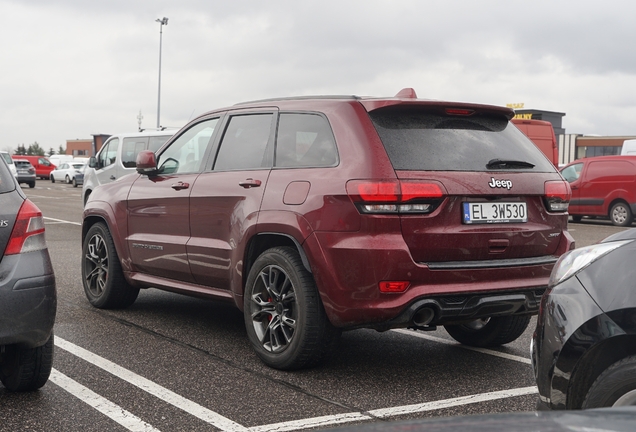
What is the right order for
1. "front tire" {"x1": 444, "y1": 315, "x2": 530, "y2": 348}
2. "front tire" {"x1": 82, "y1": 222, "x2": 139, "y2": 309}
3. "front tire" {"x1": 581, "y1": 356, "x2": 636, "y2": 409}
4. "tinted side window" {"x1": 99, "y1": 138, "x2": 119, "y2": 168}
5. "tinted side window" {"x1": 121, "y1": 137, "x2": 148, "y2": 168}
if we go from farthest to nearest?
"tinted side window" {"x1": 99, "y1": 138, "x2": 119, "y2": 168} → "tinted side window" {"x1": 121, "y1": 137, "x2": 148, "y2": 168} → "front tire" {"x1": 82, "y1": 222, "x2": 139, "y2": 309} → "front tire" {"x1": 444, "y1": 315, "x2": 530, "y2": 348} → "front tire" {"x1": 581, "y1": 356, "x2": 636, "y2": 409}

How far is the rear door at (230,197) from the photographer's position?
546 centimetres

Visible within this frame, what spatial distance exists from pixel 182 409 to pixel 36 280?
3.28ft

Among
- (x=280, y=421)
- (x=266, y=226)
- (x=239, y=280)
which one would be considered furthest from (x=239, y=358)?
(x=280, y=421)

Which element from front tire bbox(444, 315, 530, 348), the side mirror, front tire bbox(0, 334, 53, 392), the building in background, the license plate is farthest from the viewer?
the building in background

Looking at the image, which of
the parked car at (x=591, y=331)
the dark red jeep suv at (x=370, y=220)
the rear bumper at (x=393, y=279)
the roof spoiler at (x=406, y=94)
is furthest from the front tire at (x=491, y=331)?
the parked car at (x=591, y=331)

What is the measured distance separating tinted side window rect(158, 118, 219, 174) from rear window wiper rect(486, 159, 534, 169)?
2.13m

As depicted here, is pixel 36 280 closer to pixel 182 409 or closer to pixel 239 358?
pixel 182 409

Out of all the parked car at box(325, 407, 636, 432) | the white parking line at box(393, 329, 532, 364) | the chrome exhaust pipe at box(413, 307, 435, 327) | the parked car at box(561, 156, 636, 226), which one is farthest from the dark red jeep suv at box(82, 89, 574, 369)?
the parked car at box(561, 156, 636, 226)

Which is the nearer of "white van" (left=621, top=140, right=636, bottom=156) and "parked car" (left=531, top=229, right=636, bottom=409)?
"parked car" (left=531, top=229, right=636, bottom=409)

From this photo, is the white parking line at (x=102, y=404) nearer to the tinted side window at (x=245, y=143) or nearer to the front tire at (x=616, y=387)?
the tinted side window at (x=245, y=143)

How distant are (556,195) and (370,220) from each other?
1325 millimetres

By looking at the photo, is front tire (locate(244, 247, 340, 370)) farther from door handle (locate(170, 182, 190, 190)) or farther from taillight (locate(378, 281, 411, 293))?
door handle (locate(170, 182, 190, 190))

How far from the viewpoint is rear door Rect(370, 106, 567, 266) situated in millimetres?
4707

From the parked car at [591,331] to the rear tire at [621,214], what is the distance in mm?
18221
